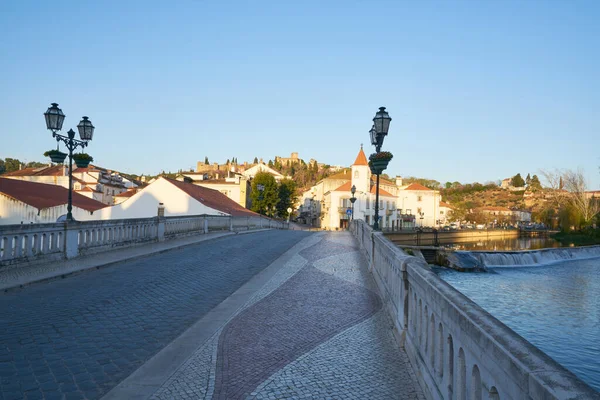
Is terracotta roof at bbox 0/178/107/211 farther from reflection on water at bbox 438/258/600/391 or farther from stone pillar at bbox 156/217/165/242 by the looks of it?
reflection on water at bbox 438/258/600/391

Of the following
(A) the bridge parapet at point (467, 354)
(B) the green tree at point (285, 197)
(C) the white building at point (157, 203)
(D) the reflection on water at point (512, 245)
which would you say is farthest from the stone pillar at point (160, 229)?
(B) the green tree at point (285, 197)

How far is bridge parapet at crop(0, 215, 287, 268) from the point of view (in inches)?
422

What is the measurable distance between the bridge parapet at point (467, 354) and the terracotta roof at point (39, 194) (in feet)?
133

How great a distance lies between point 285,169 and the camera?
189 metres

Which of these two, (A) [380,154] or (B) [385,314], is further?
(A) [380,154]

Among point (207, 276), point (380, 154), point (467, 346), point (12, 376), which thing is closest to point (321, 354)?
point (467, 346)

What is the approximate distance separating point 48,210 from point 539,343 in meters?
38.9

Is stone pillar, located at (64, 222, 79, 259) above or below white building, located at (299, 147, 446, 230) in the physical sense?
below

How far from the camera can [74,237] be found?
43.6ft

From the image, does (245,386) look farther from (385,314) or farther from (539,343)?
(539,343)

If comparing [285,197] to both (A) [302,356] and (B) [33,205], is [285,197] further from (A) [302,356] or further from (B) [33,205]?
(A) [302,356]

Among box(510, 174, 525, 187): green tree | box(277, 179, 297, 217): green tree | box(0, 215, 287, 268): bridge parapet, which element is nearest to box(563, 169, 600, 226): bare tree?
box(277, 179, 297, 217): green tree

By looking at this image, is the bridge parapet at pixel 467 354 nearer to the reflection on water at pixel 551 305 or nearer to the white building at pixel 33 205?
the reflection on water at pixel 551 305

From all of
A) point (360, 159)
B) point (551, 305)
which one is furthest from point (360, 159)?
point (551, 305)
